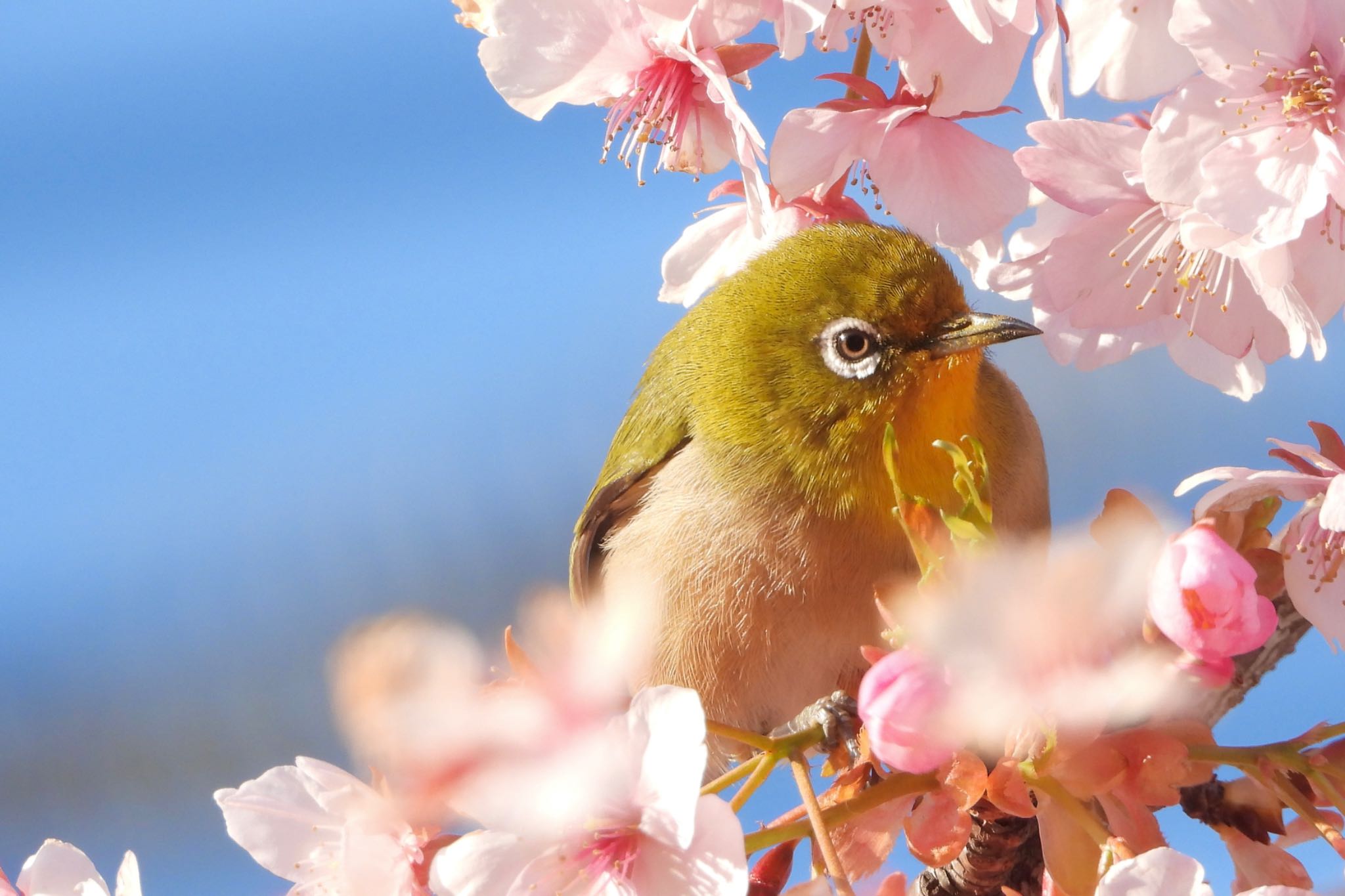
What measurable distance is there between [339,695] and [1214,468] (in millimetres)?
464

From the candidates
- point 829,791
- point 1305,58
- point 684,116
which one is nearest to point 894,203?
point 684,116

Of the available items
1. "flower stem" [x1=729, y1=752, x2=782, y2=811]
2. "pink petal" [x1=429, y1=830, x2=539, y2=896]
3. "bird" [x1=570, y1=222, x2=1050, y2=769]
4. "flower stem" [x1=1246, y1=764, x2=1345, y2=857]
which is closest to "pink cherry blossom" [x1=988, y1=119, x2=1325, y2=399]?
"bird" [x1=570, y1=222, x2=1050, y2=769]

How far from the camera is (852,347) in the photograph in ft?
3.70

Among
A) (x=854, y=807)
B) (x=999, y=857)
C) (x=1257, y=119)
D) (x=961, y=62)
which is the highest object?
(x=961, y=62)

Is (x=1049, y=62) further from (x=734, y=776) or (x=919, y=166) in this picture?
(x=734, y=776)

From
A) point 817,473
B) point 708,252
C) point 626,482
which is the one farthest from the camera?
point 626,482

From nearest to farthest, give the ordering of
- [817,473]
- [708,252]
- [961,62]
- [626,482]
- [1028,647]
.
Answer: [1028,647] → [961,62] → [708,252] → [817,473] → [626,482]

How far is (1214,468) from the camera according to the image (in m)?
0.62

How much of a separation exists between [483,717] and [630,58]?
Answer: 1.40 feet

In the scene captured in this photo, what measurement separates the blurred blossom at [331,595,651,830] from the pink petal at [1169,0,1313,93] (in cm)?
41

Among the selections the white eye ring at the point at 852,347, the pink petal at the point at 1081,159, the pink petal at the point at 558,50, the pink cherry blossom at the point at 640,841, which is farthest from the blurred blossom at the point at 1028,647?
the white eye ring at the point at 852,347

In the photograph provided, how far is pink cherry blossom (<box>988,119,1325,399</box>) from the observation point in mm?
687

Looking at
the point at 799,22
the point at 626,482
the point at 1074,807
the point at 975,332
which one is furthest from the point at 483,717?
the point at 626,482

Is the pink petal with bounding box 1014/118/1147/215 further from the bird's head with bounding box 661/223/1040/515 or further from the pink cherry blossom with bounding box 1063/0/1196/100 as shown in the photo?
the bird's head with bounding box 661/223/1040/515
